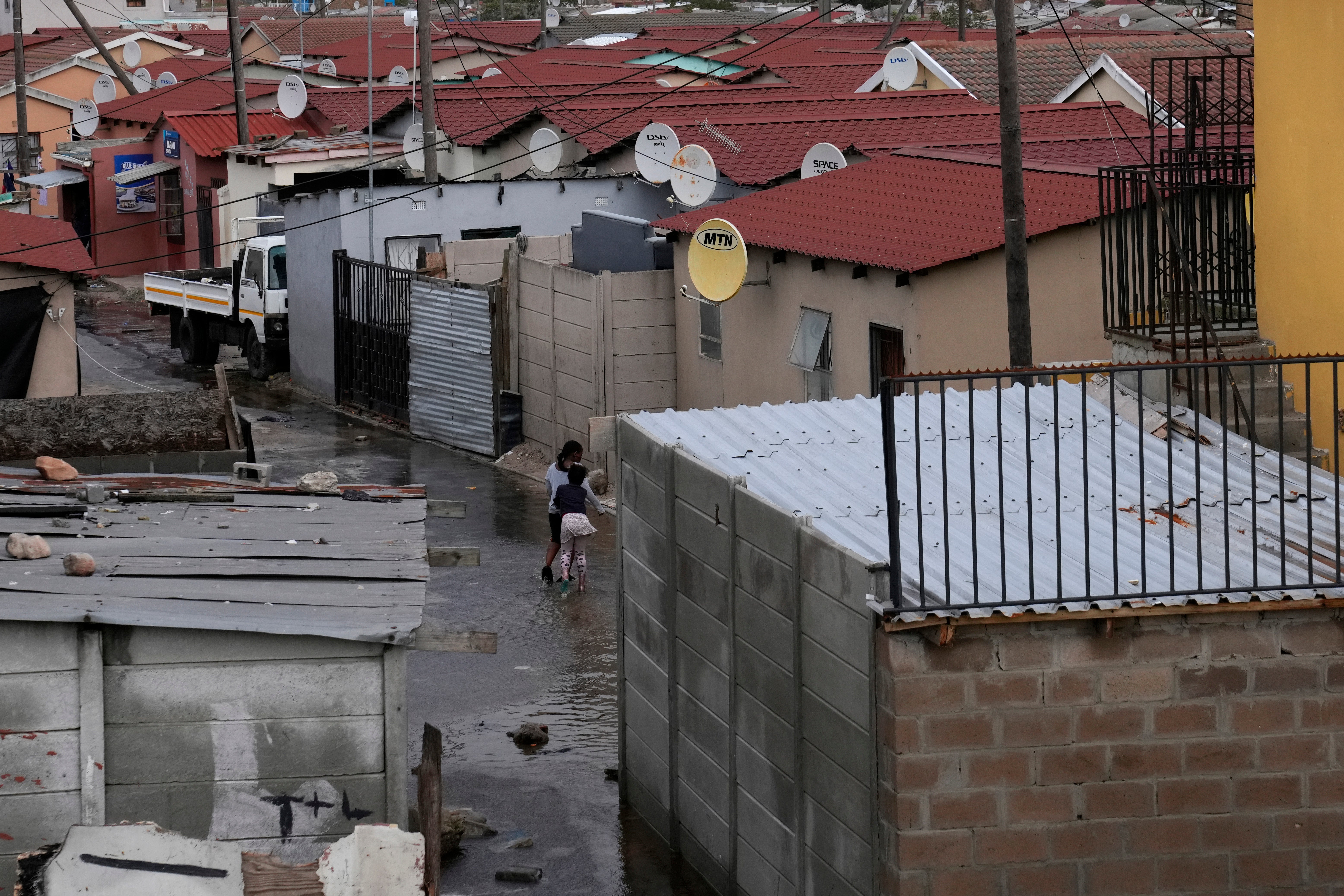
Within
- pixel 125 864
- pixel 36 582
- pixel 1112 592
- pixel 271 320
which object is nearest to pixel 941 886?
pixel 1112 592

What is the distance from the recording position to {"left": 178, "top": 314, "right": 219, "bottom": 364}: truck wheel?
102 ft

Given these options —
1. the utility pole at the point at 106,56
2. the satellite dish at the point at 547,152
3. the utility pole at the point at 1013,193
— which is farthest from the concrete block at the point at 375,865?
the utility pole at the point at 106,56

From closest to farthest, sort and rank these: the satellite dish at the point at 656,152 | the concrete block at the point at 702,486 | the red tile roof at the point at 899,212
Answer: the concrete block at the point at 702,486 → the red tile roof at the point at 899,212 → the satellite dish at the point at 656,152

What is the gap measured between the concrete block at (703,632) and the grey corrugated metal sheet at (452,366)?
13364mm

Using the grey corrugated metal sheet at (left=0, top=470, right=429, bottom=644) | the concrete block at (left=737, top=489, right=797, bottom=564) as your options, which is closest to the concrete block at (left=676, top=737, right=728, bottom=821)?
the concrete block at (left=737, top=489, right=797, bottom=564)

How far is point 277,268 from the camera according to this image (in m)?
29.3

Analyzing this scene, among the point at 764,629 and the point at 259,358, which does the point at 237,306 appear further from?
the point at 764,629

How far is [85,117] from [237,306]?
2296 cm

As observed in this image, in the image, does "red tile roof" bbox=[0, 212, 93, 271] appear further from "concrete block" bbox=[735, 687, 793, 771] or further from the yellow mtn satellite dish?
"concrete block" bbox=[735, 687, 793, 771]

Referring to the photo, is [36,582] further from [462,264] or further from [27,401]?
[462,264]

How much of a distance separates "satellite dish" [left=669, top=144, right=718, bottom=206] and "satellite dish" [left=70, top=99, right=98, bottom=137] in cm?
3164

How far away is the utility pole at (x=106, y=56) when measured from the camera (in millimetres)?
40594

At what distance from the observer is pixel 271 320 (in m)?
29.4

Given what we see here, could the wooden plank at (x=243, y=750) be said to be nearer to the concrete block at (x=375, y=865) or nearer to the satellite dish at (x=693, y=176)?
the concrete block at (x=375, y=865)
